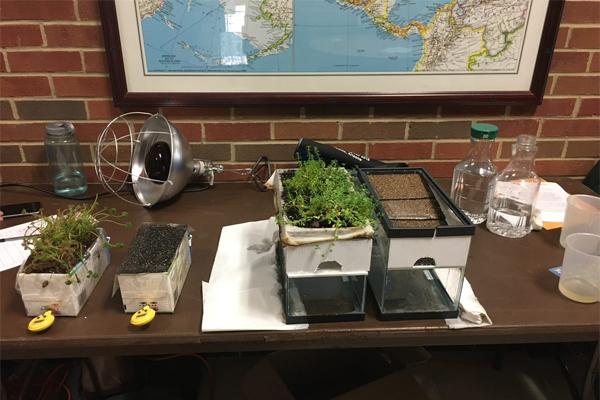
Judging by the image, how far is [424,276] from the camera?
109cm

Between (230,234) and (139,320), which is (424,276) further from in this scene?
(139,320)

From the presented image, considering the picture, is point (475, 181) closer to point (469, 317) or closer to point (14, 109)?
point (469, 317)

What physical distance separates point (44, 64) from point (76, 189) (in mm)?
371

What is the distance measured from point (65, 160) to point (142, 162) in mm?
261

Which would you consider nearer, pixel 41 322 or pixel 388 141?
pixel 41 322

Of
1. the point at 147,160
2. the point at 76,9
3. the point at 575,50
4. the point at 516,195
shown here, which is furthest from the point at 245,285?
the point at 575,50

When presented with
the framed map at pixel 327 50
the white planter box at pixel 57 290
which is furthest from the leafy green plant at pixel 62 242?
the framed map at pixel 327 50

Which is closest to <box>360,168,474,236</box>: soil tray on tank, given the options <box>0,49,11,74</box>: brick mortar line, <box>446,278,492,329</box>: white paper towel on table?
<box>446,278,492,329</box>: white paper towel on table

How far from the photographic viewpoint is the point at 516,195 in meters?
1.38

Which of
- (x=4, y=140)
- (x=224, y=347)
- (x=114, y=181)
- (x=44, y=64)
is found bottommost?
(x=224, y=347)

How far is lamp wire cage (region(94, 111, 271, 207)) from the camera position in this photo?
4.53 ft

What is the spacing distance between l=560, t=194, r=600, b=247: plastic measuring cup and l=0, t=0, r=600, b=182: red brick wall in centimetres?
44

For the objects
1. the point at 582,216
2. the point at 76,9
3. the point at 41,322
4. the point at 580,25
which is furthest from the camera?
the point at 580,25

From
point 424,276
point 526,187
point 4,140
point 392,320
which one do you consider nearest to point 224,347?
point 392,320
